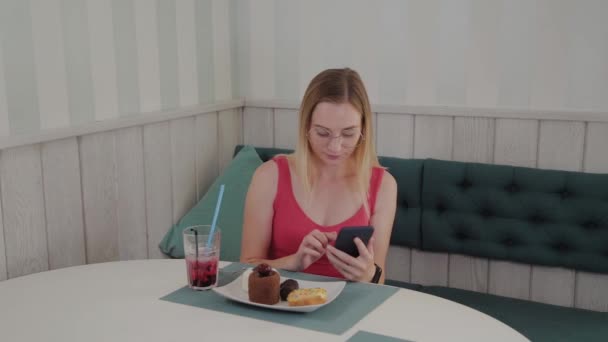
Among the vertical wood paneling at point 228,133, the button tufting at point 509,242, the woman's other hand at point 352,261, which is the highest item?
the vertical wood paneling at point 228,133

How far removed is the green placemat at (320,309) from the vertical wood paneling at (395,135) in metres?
1.18

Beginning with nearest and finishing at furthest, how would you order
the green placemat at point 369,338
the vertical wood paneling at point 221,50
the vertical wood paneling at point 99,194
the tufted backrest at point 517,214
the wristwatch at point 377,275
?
1. the green placemat at point 369,338
2. the wristwatch at point 377,275
3. the vertical wood paneling at point 99,194
4. the tufted backrest at point 517,214
5. the vertical wood paneling at point 221,50

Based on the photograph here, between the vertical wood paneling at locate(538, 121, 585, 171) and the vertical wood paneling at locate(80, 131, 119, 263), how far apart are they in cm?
156

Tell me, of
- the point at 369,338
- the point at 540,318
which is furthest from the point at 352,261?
the point at 540,318

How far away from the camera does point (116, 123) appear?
8.23 feet

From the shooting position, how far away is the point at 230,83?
323 centimetres

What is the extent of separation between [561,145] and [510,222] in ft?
1.10

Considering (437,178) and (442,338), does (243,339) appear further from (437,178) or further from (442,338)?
(437,178)

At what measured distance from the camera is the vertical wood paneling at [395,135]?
2896mm

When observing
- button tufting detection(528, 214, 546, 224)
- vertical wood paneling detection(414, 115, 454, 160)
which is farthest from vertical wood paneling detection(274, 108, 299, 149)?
button tufting detection(528, 214, 546, 224)

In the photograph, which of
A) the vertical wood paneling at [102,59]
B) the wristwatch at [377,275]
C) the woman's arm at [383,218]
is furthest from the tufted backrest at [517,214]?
the vertical wood paneling at [102,59]

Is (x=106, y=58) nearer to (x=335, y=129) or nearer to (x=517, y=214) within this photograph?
(x=335, y=129)

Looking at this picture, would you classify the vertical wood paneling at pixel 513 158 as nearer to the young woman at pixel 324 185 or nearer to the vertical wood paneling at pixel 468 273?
the vertical wood paneling at pixel 468 273

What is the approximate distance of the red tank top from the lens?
7.02ft
